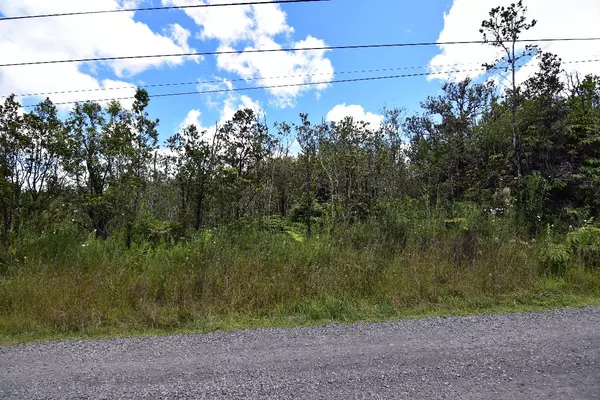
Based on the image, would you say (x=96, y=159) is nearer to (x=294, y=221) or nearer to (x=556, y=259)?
(x=294, y=221)

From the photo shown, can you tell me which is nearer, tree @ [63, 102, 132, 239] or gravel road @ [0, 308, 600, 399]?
gravel road @ [0, 308, 600, 399]

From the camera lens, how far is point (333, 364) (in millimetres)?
2986

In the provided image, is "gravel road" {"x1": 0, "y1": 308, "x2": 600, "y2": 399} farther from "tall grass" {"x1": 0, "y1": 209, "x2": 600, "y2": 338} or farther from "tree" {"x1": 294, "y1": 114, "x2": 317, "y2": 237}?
"tree" {"x1": 294, "y1": 114, "x2": 317, "y2": 237}

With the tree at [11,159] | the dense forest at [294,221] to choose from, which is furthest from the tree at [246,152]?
the tree at [11,159]

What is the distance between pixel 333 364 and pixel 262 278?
225 centimetres

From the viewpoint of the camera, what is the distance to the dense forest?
4629 millimetres

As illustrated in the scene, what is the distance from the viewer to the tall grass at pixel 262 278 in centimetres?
425

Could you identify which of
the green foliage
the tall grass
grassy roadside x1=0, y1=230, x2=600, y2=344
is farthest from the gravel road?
the green foliage

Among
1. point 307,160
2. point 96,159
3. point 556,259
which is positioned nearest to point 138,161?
point 96,159

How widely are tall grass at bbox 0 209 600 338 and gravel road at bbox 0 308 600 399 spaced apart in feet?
1.89

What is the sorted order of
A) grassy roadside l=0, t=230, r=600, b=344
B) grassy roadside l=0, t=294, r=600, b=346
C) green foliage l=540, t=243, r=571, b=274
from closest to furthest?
grassy roadside l=0, t=294, r=600, b=346, grassy roadside l=0, t=230, r=600, b=344, green foliage l=540, t=243, r=571, b=274

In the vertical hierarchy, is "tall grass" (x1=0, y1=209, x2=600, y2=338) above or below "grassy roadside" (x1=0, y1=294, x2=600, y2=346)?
above

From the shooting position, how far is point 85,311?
4.19m

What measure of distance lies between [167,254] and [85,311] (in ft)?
5.37
